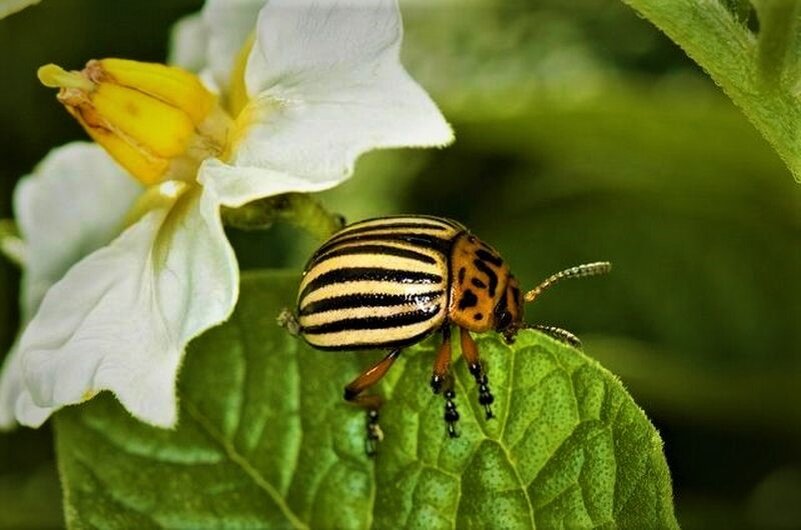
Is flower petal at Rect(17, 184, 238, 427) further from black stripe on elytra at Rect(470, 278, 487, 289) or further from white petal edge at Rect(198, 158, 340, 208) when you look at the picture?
black stripe on elytra at Rect(470, 278, 487, 289)

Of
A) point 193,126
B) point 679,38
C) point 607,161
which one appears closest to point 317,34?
point 193,126

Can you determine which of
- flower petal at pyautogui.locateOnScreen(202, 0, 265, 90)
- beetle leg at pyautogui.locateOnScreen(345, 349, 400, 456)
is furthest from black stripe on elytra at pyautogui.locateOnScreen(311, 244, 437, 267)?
flower petal at pyautogui.locateOnScreen(202, 0, 265, 90)

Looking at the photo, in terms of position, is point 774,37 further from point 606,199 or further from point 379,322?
point 606,199

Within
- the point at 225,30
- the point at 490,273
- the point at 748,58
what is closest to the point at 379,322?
the point at 490,273

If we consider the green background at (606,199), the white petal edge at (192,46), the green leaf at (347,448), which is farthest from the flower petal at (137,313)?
the green background at (606,199)

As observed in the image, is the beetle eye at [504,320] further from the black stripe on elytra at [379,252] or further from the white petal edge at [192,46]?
the white petal edge at [192,46]
